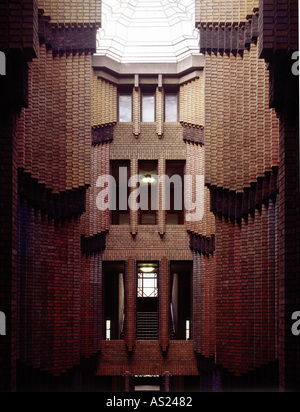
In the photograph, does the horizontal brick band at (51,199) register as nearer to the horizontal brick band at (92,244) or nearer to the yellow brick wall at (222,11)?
the yellow brick wall at (222,11)

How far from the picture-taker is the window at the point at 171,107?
21.6 metres

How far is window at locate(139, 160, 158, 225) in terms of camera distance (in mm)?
20984

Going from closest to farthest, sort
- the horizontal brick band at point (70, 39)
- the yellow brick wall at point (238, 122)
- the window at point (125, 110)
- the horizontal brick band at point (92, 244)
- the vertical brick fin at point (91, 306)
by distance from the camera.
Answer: the yellow brick wall at point (238, 122), the horizontal brick band at point (70, 39), the vertical brick fin at point (91, 306), the horizontal brick band at point (92, 244), the window at point (125, 110)

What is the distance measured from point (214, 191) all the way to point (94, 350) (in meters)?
7.60

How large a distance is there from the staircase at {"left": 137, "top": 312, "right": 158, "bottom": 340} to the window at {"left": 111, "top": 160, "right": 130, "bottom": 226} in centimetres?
312

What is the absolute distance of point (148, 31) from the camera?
67.3 ft

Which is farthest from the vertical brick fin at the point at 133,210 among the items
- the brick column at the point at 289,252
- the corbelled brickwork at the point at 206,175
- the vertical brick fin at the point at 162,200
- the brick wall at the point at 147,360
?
the brick column at the point at 289,252

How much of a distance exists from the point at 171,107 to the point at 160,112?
664 millimetres

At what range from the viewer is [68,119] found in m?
13.7

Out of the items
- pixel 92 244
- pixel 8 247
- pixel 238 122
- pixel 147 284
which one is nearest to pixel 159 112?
pixel 92 244

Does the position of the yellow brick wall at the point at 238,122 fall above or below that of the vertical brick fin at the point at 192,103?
below

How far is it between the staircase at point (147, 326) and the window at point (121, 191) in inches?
123

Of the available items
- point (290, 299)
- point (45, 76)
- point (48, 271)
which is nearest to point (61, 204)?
point (48, 271)

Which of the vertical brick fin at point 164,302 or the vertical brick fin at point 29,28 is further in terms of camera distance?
the vertical brick fin at point 164,302
